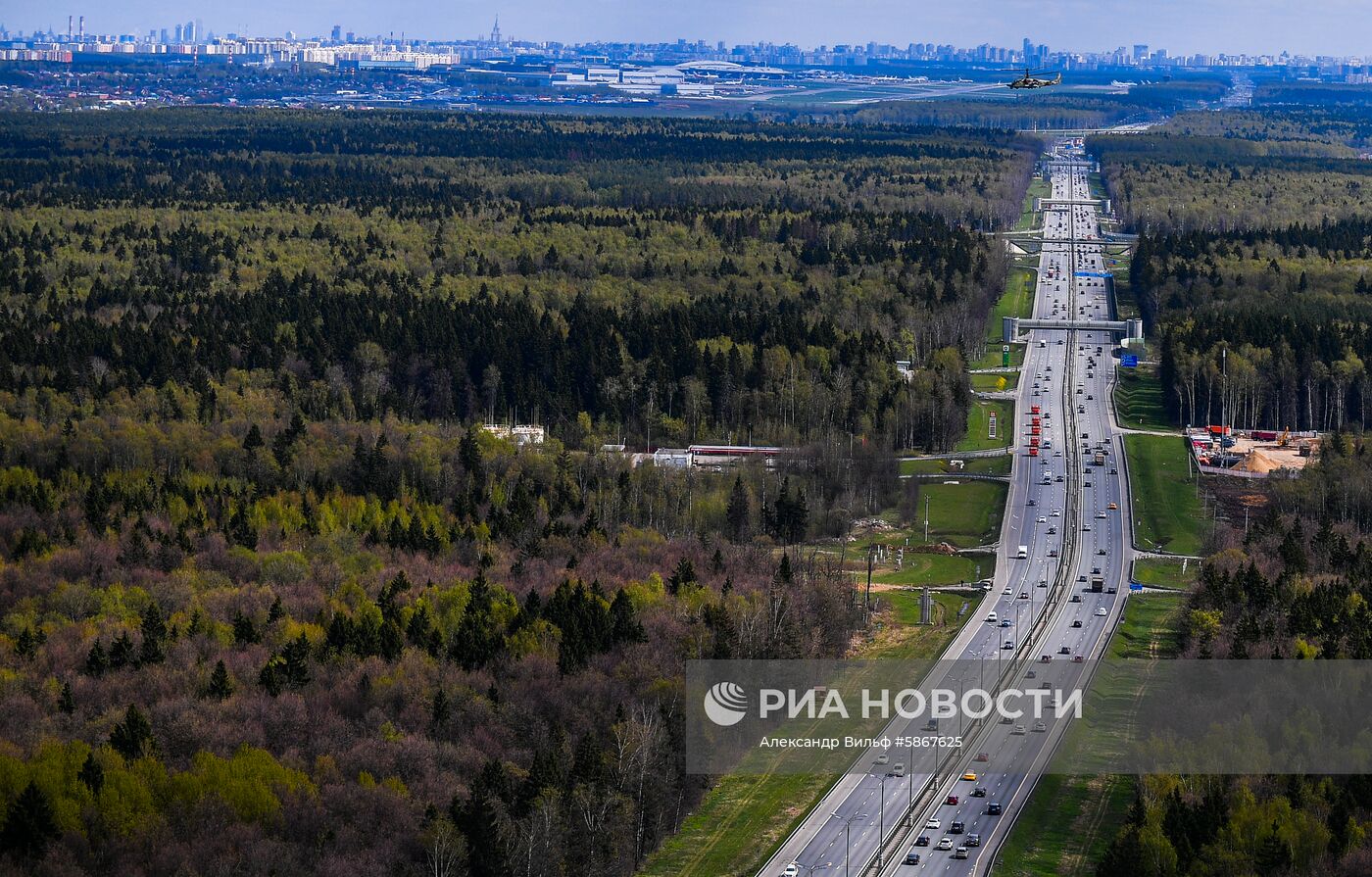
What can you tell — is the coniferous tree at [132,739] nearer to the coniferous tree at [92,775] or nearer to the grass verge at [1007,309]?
the coniferous tree at [92,775]

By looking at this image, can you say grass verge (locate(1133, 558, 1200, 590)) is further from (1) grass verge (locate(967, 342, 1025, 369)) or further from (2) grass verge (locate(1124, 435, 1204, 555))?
(1) grass verge (locate(967, 342, 1025, 369))

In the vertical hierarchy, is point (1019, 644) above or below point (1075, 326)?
below

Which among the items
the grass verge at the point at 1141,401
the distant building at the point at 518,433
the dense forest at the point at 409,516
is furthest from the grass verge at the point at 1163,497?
the distant building at the point at 518,433

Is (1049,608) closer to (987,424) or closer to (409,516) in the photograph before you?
(409,516)

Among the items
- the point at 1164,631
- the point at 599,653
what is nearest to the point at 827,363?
the point at 1164,631

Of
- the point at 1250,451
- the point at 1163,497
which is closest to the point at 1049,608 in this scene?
the point at 1163,497

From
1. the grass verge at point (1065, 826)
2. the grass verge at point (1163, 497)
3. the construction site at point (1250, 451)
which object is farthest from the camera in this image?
the construction site at point (1250, 451)

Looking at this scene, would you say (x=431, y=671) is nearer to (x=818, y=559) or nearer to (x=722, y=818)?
(x=722, y=818)
